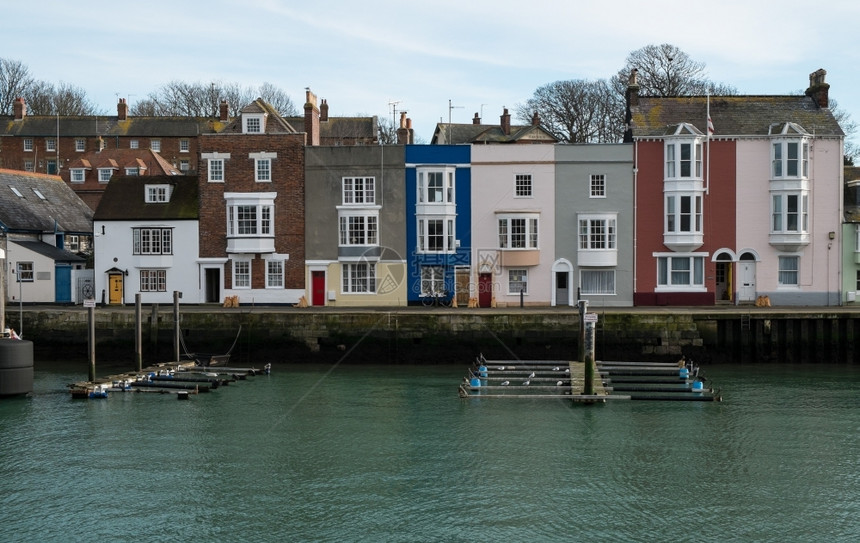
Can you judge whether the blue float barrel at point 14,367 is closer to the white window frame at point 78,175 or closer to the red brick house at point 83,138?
the white window frame at point 78,175

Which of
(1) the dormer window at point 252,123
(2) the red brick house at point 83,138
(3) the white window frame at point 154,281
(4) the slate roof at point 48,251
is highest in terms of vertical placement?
(2) the red brick house at point 83,138

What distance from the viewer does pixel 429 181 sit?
40.8 meters

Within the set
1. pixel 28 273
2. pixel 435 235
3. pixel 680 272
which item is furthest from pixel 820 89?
pixel 28 273

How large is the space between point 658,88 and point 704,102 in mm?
23886

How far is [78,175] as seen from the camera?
69.1 metres

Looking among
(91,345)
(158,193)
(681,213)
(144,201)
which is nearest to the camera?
(91,345)

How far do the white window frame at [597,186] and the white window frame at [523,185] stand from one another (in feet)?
8.87

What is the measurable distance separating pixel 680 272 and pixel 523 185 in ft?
26.9

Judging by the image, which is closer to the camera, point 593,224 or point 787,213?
point 787,213

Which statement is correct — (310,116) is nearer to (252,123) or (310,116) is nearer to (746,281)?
(252,123)

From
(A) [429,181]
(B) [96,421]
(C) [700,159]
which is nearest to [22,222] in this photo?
(A) [429,181]

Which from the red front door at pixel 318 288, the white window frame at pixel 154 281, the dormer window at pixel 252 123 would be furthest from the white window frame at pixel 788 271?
the white window frame at pixel 154 281

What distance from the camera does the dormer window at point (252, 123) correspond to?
41.4 m

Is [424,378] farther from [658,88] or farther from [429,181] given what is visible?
[658,88]
